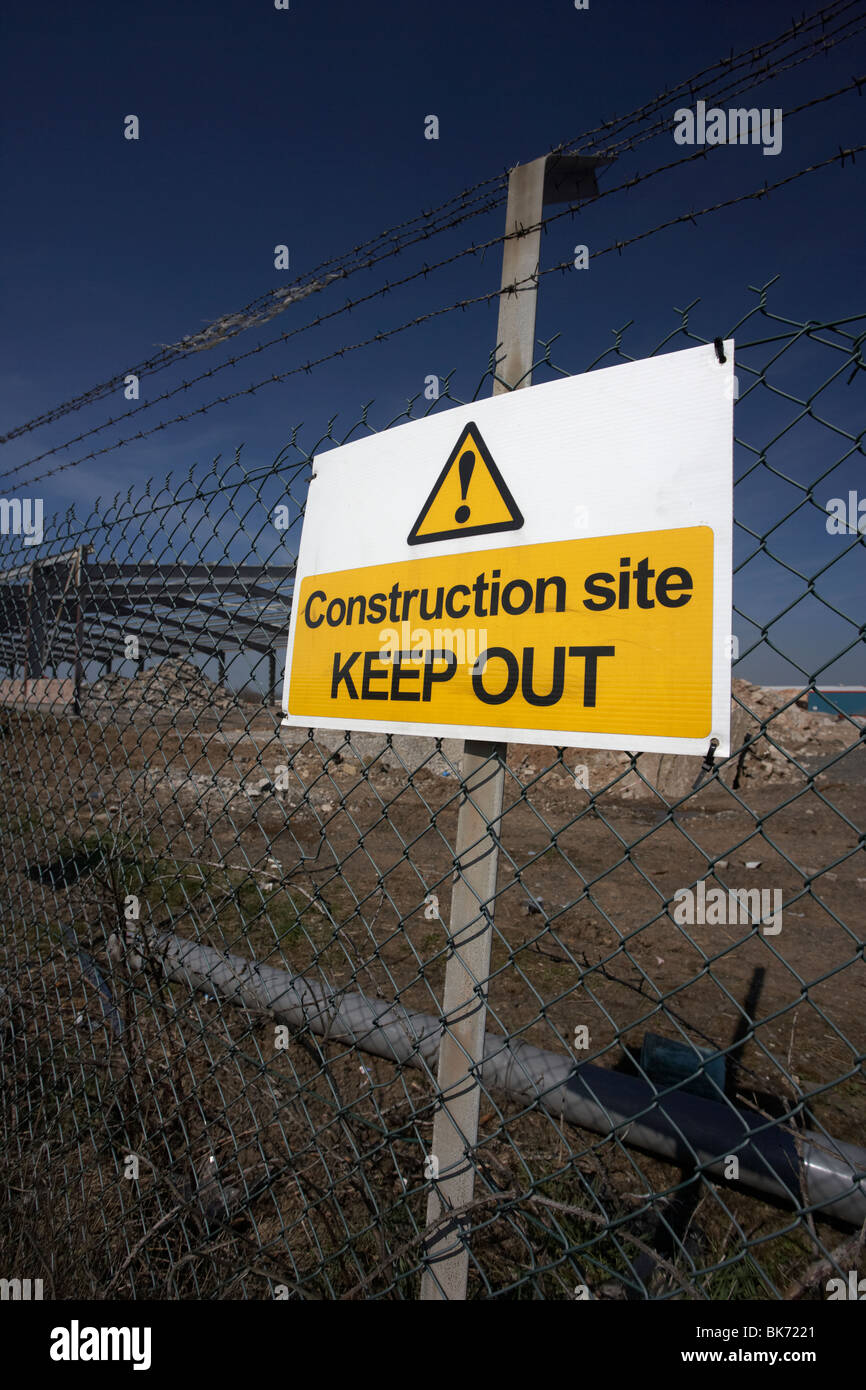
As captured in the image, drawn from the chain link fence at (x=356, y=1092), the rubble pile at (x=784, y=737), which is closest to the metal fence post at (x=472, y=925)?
the chain link fence at (x=356, y=1092)

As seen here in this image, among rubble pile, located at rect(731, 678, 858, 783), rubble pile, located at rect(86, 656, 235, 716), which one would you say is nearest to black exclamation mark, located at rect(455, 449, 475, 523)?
rubble pile, located at rect(86, 656, 235, 716)

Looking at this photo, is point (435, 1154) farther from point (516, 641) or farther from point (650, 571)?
point (650, 571)

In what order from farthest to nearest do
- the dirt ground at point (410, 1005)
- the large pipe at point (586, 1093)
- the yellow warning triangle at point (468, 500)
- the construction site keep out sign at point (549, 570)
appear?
the large pipe at point (586, 1093) < the dirt ground at point (410, 1005) < the yellow warning triangle at point (468, 500) < the construction site keep out sign at point (549, 570)

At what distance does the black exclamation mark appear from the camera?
145 cm

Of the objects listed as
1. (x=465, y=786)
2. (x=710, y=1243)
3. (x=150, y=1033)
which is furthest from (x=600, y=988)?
(x=465, y=786)

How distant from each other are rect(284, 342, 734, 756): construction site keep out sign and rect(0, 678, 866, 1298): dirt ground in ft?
0.58

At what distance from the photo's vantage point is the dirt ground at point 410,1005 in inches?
65.5

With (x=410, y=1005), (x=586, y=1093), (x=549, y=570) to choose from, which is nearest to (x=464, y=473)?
(x=549, y=570)

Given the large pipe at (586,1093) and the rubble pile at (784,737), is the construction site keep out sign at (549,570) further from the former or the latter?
the rubble pile at (784,737)

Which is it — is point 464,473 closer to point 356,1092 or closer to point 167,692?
point 167,692

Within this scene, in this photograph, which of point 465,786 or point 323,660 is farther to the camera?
point 323,660
